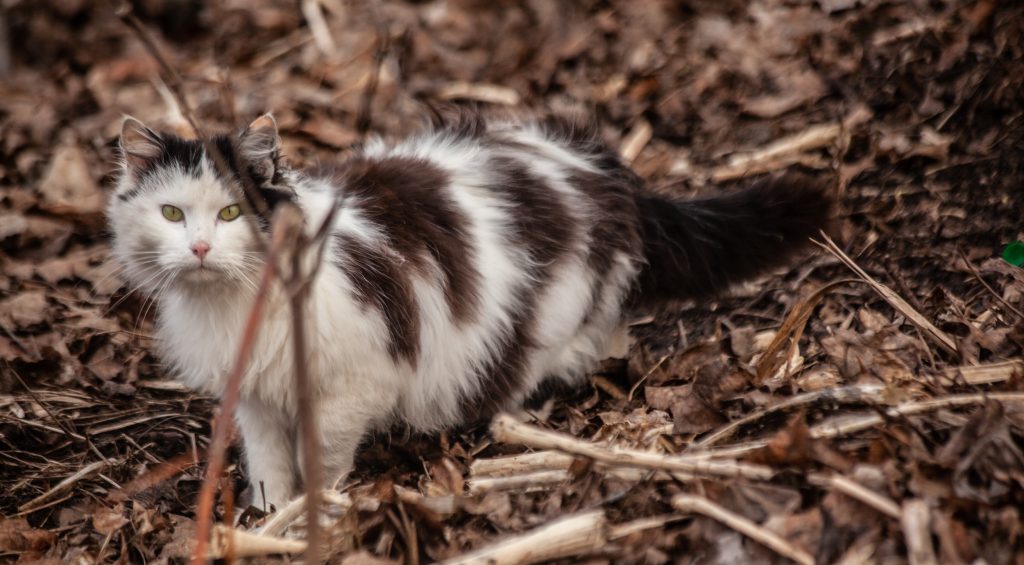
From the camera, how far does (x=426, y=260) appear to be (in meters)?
3.41

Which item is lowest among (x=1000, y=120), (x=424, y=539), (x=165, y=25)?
(x=1000, y=120)

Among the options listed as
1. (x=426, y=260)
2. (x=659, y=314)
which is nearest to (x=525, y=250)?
(x=426, y=260)

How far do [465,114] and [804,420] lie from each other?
6.93 ft

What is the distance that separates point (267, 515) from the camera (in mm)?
3184

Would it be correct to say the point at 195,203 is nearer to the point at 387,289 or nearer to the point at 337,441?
the point at 387,289

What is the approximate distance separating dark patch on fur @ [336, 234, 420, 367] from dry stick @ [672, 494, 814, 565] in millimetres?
1296

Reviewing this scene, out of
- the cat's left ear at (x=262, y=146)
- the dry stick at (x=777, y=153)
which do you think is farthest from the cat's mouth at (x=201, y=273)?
the dry stick at (x=777, y=153)

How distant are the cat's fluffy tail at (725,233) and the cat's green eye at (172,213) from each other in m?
1.85

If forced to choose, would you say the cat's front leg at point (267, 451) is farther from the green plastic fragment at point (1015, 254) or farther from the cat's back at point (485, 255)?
the green plastic fragment at point (1015, 254)

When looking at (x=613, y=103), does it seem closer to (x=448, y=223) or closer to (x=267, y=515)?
(x=448, y=223)

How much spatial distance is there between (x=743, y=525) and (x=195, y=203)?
6.11ft

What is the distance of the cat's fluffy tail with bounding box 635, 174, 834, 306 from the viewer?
12.4 feet

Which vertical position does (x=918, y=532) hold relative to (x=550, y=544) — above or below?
below

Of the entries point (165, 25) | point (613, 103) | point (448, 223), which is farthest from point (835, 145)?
point (165, 25)
